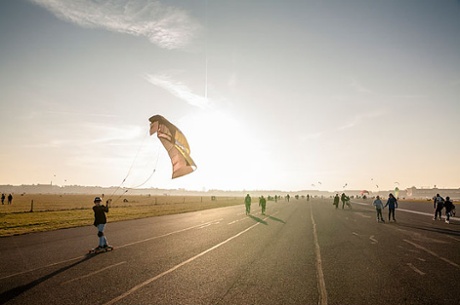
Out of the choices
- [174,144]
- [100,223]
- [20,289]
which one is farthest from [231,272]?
[174,144]

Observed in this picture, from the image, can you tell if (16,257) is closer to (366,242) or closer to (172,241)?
(172,241)

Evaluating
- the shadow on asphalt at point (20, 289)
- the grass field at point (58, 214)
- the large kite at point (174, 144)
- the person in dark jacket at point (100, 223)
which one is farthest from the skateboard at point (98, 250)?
the large kite at point (174, 144)

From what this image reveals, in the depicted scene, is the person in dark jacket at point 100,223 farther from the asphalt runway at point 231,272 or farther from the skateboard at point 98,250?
the asphalt runway at point 231,272

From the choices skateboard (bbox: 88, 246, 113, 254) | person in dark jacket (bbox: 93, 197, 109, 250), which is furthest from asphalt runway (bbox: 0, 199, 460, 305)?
person in dark jacket (bbox: 93, 197, 109, 250)

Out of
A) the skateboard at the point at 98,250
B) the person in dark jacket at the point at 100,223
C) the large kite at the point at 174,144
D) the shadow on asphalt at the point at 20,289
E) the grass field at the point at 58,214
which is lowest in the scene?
the grass field at the point at 58,214

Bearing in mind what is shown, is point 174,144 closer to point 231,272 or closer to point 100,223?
point 100,223

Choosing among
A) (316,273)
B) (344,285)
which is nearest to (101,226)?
(316,273)

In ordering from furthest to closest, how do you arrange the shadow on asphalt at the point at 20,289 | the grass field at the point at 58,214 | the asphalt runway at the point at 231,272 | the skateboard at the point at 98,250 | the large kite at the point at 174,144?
the large kite at the point at 174,144 < the grass field at the point at 58,214 < the skateboard at the point at 98,250 < the asphalt runway at the point at 231,272 < the shadow on asphalt at the point at 20,289

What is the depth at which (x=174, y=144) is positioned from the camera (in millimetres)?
20953

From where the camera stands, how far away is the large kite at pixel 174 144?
66.9 ft

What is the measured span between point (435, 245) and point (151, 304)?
1265cm

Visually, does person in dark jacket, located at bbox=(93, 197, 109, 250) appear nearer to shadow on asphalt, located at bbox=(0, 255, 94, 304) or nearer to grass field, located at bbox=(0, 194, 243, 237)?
shadow on asphalt, located at bbox=(0, 255, 94, 304)

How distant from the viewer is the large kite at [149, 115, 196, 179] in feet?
66.9

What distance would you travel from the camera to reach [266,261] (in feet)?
30.1
